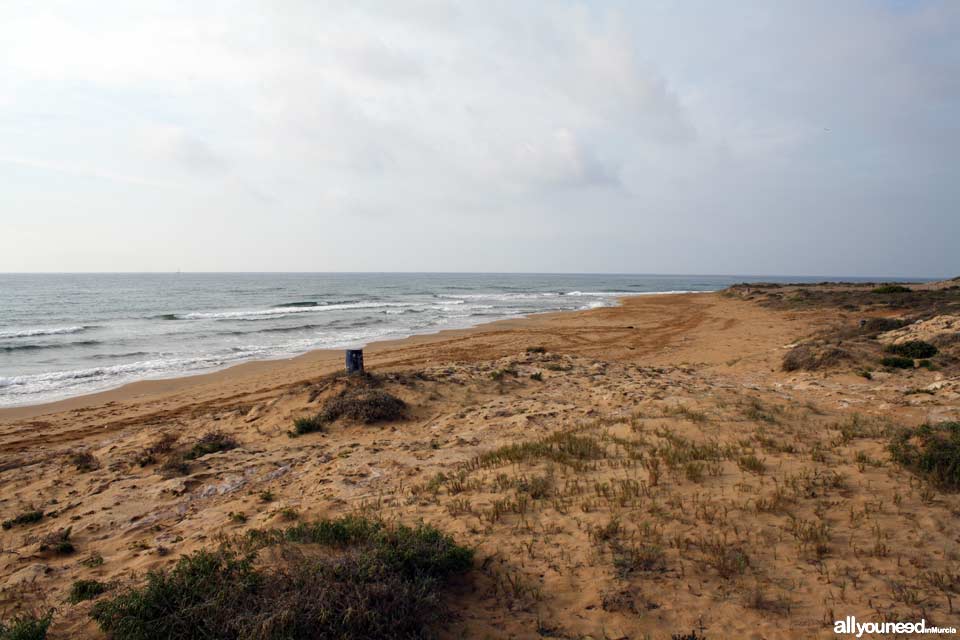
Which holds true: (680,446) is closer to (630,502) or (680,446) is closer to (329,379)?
(630,502)

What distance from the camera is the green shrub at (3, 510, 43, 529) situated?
5871mm

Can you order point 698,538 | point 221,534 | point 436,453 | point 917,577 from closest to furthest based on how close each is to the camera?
point 917,577 → point 698,538 → point 221,534 → point 436,453

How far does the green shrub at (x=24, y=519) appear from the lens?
231 inches

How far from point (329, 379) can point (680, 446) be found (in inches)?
309

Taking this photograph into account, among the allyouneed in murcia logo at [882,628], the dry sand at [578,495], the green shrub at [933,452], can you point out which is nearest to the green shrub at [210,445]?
the dry sand at [578,495]

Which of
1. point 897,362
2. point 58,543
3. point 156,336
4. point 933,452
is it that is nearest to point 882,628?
point 933,452

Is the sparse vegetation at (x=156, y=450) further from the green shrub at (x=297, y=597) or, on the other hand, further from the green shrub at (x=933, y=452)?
the green shrub at (x=933, y=452)

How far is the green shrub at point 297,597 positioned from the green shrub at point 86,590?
0.63 m

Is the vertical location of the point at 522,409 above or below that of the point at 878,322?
below

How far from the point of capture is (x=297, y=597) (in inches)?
124

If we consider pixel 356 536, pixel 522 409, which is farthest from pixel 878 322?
pixel 356 536

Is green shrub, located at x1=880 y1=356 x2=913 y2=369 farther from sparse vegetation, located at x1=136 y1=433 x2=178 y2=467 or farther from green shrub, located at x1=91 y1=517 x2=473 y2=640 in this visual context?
sparse vegetation, located at x1=136 y1=433 x2=178 y2=467

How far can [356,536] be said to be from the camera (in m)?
4.36

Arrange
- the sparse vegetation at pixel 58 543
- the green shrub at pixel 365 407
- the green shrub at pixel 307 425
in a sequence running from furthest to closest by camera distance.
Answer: the green shrub at pixel 365 407 → the green shrub at pixel 307 425 → the sparse vegetation at pixel 58 543
